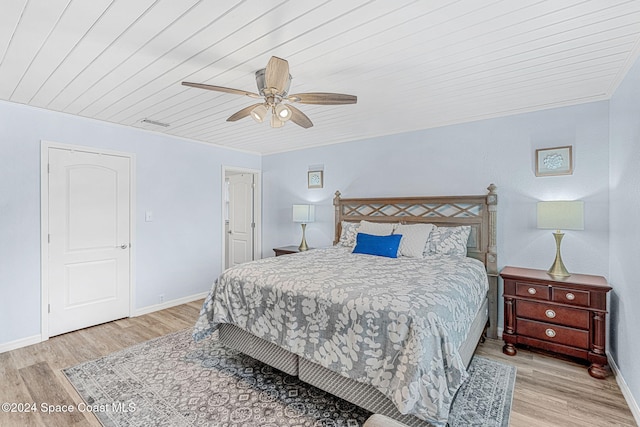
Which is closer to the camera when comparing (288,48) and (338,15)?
(338,15)

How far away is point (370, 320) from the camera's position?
177 cm

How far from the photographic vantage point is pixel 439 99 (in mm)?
2877

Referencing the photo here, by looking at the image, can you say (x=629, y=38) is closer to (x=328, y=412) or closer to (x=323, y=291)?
(x=323, y=291)

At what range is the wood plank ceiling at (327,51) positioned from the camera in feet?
5.27

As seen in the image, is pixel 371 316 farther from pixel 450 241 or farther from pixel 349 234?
pixel 349 234

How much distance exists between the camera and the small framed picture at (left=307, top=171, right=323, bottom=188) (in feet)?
16.1

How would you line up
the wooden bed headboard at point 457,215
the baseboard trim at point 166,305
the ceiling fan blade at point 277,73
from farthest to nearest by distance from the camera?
the baseboard trim at point 166,305, the wooden bed headboard at point 457,215, the ceiling fan blade at point 277,73

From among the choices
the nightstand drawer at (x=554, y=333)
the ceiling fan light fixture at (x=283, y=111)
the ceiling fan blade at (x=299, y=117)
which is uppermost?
the ceiling fan blade at (x=299, y=117)

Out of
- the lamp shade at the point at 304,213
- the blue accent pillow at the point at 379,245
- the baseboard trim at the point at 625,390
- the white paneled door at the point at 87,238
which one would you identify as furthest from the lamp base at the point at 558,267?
the white paneled door at the point at 87,238

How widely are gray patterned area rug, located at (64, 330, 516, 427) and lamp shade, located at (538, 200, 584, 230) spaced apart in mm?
1329

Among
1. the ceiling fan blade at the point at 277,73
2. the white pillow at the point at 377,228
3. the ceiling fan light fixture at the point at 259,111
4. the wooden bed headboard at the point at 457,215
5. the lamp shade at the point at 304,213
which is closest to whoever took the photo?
the ceiling fan blade at the point at 277,73

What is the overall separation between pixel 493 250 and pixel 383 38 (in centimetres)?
254

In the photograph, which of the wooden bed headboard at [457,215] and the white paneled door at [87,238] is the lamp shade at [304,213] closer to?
the wooden bed headboard at [457,215]

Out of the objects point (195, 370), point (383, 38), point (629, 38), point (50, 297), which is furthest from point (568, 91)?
point (50, 297)
